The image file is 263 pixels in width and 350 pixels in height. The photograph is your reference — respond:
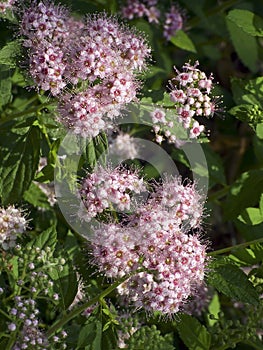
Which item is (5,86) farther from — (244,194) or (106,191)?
(244,194)

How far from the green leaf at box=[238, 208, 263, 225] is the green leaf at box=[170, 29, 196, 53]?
1.09 meters

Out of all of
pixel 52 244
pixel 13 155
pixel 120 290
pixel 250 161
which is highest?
pixel 13 155

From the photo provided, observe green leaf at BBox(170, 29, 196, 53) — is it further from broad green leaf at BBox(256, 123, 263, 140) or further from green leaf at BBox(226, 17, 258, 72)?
broad green leaf at BBox(256, 123, 263, 140)

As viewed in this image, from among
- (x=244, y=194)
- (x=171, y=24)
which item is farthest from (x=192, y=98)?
(x=171, y=24)

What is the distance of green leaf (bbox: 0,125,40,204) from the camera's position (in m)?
2.98

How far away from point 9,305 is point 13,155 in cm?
64

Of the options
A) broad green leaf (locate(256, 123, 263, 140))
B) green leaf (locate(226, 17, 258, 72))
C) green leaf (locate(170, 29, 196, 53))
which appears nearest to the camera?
broad green leaf (locate(256, 123, 263, 140))

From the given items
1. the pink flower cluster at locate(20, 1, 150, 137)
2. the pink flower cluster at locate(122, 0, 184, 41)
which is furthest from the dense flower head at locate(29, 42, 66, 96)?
the pink flower cluster at locate(122, 0, 184, 41)

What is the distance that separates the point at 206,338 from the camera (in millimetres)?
3111

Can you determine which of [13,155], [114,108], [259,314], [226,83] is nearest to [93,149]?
[114,108]

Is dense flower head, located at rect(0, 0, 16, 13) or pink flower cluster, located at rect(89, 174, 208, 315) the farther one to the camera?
dense flower head, located at rect(0, 0, 16, 13)

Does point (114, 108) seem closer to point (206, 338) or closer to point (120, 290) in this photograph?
point (120, 290)

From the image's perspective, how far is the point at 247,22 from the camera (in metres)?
3.36

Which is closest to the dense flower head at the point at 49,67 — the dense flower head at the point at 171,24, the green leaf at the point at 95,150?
the green leaf at the point at 95,150
